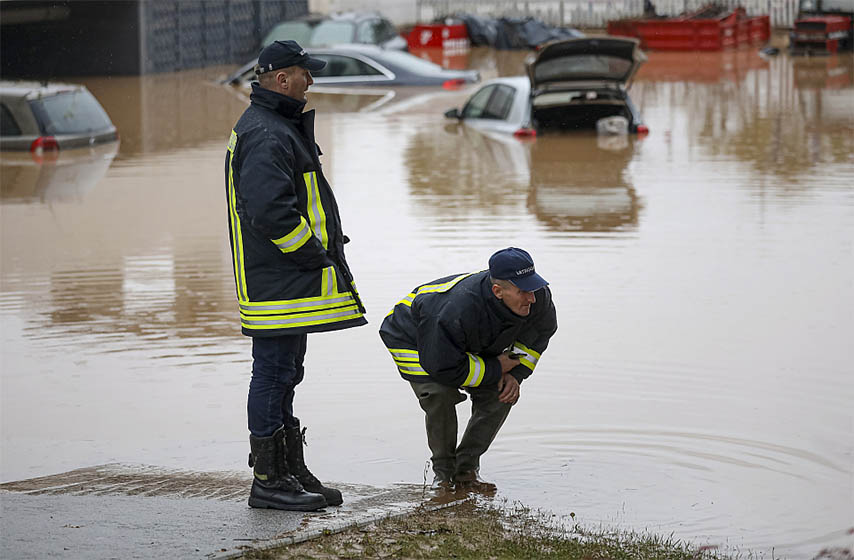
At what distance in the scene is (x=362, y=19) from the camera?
31125mm

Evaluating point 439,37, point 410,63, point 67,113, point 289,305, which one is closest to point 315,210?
point 289,305

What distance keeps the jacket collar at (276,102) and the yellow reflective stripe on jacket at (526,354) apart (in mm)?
1531

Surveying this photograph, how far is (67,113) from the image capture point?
63.6ft

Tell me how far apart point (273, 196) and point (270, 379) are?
30.6 inches

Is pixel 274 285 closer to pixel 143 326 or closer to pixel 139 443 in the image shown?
pixel 139 443

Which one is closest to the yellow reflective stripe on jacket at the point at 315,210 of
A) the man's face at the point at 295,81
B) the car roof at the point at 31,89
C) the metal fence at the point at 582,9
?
the man's face at the point at 295,81

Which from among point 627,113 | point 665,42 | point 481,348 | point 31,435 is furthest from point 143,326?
point 665,42

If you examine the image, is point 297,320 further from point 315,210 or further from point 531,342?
point 531,342

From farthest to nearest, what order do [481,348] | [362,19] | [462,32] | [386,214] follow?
[462,32], [362,19], [386,214], [481,348]

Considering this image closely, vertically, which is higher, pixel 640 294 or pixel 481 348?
pixel 481 348

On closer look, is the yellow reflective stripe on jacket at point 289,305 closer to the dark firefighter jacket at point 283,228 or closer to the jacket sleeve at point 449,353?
the dark firefighter jacket at point 283,228

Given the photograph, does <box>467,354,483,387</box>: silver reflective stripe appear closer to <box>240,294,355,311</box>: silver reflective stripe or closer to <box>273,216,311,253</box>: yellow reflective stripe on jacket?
<box>240,294,355,311</box>: silver reflective stripe

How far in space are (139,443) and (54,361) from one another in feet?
6.30

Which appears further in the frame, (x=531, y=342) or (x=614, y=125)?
(x=614, y=125)
